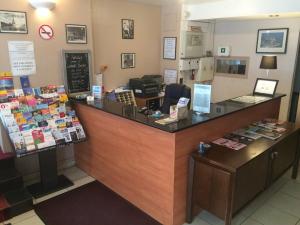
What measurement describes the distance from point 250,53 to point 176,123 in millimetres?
3139

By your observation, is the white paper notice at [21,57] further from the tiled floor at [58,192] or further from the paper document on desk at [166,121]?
the paper document on desk at [166,121]

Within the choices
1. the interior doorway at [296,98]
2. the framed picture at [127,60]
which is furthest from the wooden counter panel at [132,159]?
the interior doorway at [296,98]

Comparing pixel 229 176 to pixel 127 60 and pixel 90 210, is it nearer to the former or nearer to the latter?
pixel 90 210

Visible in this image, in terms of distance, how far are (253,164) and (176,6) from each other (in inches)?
130

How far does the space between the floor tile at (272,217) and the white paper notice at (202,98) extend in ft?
3.80

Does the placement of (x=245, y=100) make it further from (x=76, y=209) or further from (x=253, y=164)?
(x=76, y=209)

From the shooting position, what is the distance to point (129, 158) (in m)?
2.60

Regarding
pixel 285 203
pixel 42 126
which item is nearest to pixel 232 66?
pixel 285 203

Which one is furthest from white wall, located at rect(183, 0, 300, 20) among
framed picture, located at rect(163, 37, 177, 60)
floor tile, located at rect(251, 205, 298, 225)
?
floor tile, located at rect(251, 205, 298, 225)

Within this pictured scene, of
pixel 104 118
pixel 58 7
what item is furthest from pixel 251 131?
pixel 58 7

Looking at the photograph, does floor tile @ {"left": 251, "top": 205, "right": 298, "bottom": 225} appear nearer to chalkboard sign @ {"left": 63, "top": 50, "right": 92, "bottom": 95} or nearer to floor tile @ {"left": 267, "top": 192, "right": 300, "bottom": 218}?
floor tile @ {"left": 267, "top": 192, "right": 300, "bottom": 218}

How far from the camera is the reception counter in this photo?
7.25ft

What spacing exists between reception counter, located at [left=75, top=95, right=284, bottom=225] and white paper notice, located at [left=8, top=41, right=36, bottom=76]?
2.28ft

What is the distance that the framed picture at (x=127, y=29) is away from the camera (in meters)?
4.12
